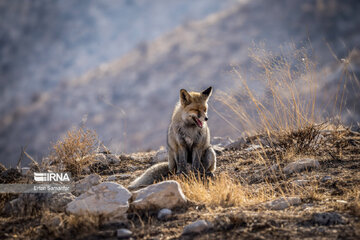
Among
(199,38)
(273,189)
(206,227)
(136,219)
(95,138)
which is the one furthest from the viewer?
(199,38)

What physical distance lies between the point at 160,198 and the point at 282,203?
5.01ft

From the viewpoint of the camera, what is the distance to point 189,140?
17.4 ft

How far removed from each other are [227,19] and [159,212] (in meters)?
37.6

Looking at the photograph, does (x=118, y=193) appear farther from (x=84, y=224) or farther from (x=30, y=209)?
(x=30, y=209)

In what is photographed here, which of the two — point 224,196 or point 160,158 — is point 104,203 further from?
point 160,158

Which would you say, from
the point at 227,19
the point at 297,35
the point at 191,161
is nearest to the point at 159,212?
the point at 191,161

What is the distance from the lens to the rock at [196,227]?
108 inches

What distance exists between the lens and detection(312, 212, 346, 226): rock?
2.67 m

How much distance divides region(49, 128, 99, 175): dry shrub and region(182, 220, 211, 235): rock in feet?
12.1

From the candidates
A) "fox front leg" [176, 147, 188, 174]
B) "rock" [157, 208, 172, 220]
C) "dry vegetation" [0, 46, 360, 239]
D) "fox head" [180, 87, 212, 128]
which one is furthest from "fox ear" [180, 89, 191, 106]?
"rock" [157, 208, 172, 220]

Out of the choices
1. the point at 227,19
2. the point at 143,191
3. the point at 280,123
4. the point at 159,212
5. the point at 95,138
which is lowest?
the point at 159,212

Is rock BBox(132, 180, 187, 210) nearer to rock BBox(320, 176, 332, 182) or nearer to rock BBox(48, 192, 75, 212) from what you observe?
rock BBox(48, 192, 75, 212)

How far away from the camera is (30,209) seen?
3529 millimetres

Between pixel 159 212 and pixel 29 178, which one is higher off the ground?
pixel 29 178
